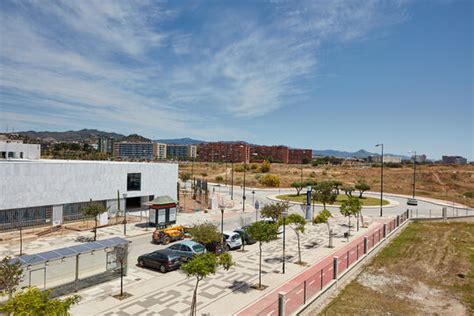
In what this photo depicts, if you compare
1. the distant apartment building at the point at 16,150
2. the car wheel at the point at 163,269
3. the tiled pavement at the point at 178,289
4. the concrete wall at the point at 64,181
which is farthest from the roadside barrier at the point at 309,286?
the distant apartment building at the point at 16,150

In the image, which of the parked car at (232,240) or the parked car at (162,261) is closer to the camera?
the parked car at (162,261)

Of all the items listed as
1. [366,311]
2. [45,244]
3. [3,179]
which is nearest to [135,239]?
[45,244]

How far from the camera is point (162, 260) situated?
66.7ft

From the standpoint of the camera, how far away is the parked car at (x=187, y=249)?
21.4 m

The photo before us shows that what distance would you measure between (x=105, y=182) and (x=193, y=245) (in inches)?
768

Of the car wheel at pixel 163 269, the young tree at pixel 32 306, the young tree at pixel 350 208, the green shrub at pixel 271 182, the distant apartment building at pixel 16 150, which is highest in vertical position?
the distant apartment building at pixel 16 150

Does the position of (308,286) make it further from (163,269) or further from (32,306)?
(32,306)

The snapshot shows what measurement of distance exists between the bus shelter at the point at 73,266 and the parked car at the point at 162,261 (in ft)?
5.56

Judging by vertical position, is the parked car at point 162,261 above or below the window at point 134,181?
below

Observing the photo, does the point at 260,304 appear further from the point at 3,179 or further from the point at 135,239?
the point at 3,179

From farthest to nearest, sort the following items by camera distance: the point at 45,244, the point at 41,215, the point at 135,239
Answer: the point at 41,215 < the point at 135,239 < the point at 45,244

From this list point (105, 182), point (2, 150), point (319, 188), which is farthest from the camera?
point (2, 150)

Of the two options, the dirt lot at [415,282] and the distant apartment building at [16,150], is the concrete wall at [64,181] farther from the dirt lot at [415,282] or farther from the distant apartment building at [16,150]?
the dirt lot at [415,282]

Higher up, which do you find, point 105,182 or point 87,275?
point 105,182
